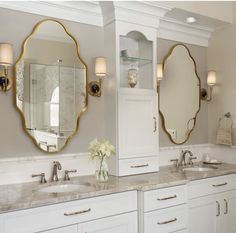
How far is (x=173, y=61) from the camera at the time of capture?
3.28 meters

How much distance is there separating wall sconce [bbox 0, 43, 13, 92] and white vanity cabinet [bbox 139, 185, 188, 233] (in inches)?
53.0

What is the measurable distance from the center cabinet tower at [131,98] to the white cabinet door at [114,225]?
1.57ft

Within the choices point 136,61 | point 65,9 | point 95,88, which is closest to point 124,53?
point 136,61

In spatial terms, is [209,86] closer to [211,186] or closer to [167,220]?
[211,186]

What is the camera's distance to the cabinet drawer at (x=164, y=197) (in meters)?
2.26

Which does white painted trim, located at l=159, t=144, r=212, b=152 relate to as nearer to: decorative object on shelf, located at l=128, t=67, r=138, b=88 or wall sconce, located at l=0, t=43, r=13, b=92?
decorative object on shelf, located at l=128, t=67, r=138, b=88

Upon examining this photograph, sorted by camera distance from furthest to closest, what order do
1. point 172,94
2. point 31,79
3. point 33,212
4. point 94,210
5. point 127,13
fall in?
point 172,94 < point 127,13 < point 31,79 < point 94,210 < point 33,212

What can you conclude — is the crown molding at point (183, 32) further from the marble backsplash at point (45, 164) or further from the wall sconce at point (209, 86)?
the marble backsplash at point (45, 164)

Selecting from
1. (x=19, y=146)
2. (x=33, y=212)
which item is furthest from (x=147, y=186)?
(x=19, y=146)

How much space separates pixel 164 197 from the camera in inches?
92.8

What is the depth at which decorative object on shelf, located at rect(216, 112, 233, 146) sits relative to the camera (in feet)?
10.5

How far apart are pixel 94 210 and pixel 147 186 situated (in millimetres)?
461

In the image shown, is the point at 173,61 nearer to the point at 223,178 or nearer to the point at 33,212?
the point at 223,178

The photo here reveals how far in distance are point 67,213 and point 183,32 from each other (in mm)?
2385
